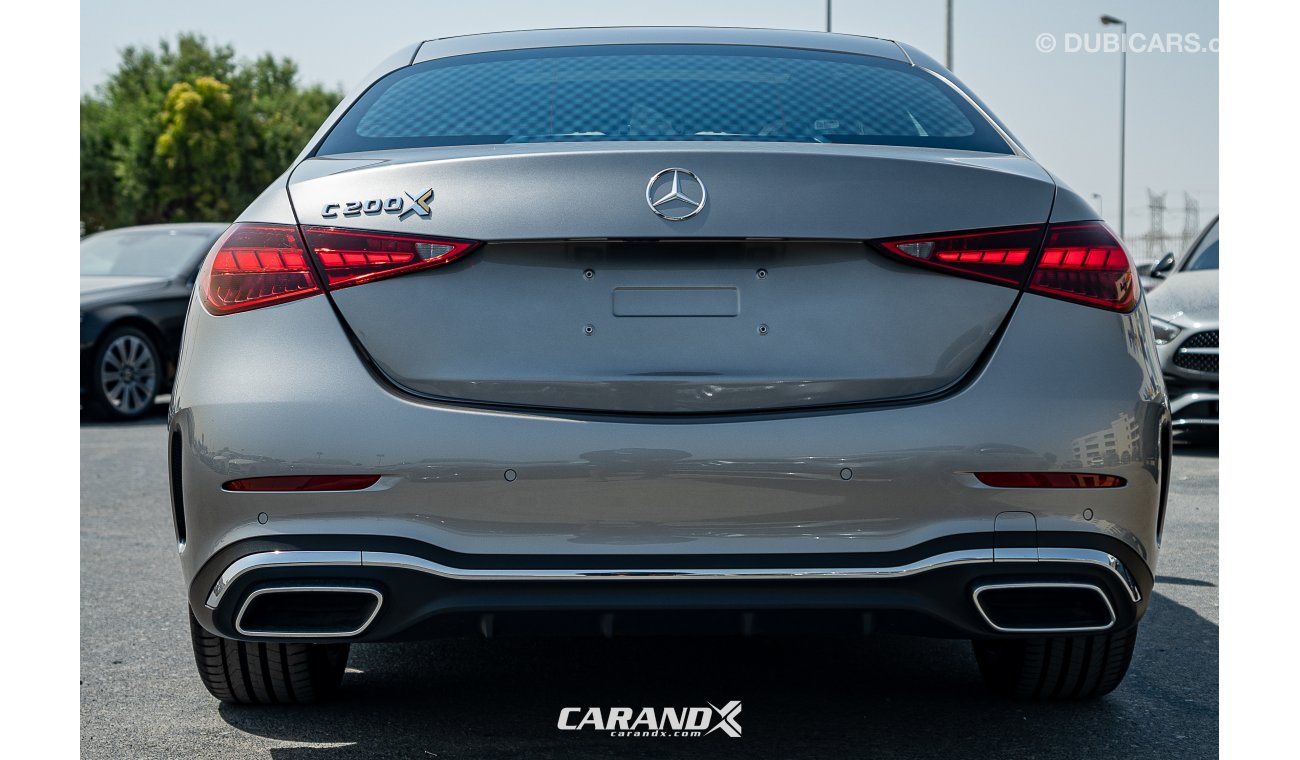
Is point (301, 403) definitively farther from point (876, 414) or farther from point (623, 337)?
point (876, 414)

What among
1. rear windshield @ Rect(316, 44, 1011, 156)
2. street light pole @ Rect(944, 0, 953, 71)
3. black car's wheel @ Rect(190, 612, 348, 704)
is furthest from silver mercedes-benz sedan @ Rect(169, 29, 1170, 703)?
street light pole @ Rect(944, 0, 953, 71)

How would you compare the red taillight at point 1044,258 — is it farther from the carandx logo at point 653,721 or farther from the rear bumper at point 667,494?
the carandx logo at point 653,721

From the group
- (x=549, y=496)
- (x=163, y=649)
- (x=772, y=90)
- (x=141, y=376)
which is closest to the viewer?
(x=549, y=496)

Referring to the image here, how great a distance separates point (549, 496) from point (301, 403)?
51 cm

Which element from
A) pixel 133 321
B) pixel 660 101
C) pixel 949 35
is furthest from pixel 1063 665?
pixel 949 35

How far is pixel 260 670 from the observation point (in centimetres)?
344

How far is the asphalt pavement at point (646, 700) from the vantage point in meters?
3.28

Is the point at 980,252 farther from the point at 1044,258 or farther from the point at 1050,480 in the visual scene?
the point at 1050,480

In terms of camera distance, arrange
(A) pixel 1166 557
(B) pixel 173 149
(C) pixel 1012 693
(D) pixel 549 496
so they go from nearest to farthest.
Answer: (D) pixel 549 496 < (C) pixel 1012 693 < (A) pixel 1166 557 < (B) pixel 173 149

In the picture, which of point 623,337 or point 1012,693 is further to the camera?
point 1012,693

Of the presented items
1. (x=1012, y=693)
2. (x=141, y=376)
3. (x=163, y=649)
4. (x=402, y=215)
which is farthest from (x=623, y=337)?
(x=141, y=376)

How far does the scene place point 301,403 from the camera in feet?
8.95

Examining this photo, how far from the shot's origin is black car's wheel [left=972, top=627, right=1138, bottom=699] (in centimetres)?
346

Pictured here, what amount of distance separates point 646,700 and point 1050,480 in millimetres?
1311
